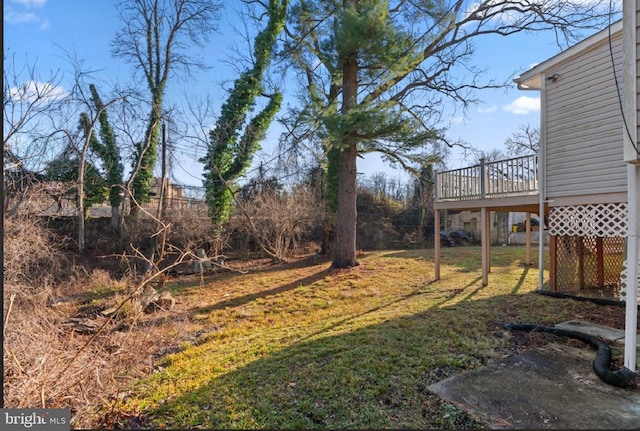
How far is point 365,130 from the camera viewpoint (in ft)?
27.1

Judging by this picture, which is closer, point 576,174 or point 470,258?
point 576,174

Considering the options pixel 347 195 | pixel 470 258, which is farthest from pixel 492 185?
pixel 470 258

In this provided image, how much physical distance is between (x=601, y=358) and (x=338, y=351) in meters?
2.62

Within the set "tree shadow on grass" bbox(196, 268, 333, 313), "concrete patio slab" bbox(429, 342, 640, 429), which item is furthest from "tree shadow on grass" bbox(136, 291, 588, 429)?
"tree shadow on grass" bbox(196, 268, 333, 313)

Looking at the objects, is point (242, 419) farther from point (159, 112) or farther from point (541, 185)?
point (159, 112)

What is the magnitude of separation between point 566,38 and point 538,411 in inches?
449

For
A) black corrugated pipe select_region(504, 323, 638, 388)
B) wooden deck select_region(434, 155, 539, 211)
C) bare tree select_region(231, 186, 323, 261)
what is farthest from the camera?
bare tree select_region(231, 186, 323, 261)

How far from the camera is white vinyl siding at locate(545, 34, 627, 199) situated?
18.4 ft

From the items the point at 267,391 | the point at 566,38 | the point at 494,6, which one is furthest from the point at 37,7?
the point at 566,38

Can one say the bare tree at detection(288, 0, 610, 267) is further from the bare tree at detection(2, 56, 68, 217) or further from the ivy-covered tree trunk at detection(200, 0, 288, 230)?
the bare tree at detection(2, 56, 68, 217)

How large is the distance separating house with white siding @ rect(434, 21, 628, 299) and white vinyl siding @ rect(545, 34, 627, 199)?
1cm

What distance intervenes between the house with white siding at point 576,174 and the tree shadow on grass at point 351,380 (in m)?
2.67

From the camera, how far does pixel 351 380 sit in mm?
3061

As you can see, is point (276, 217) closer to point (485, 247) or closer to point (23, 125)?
point (485, 247)
